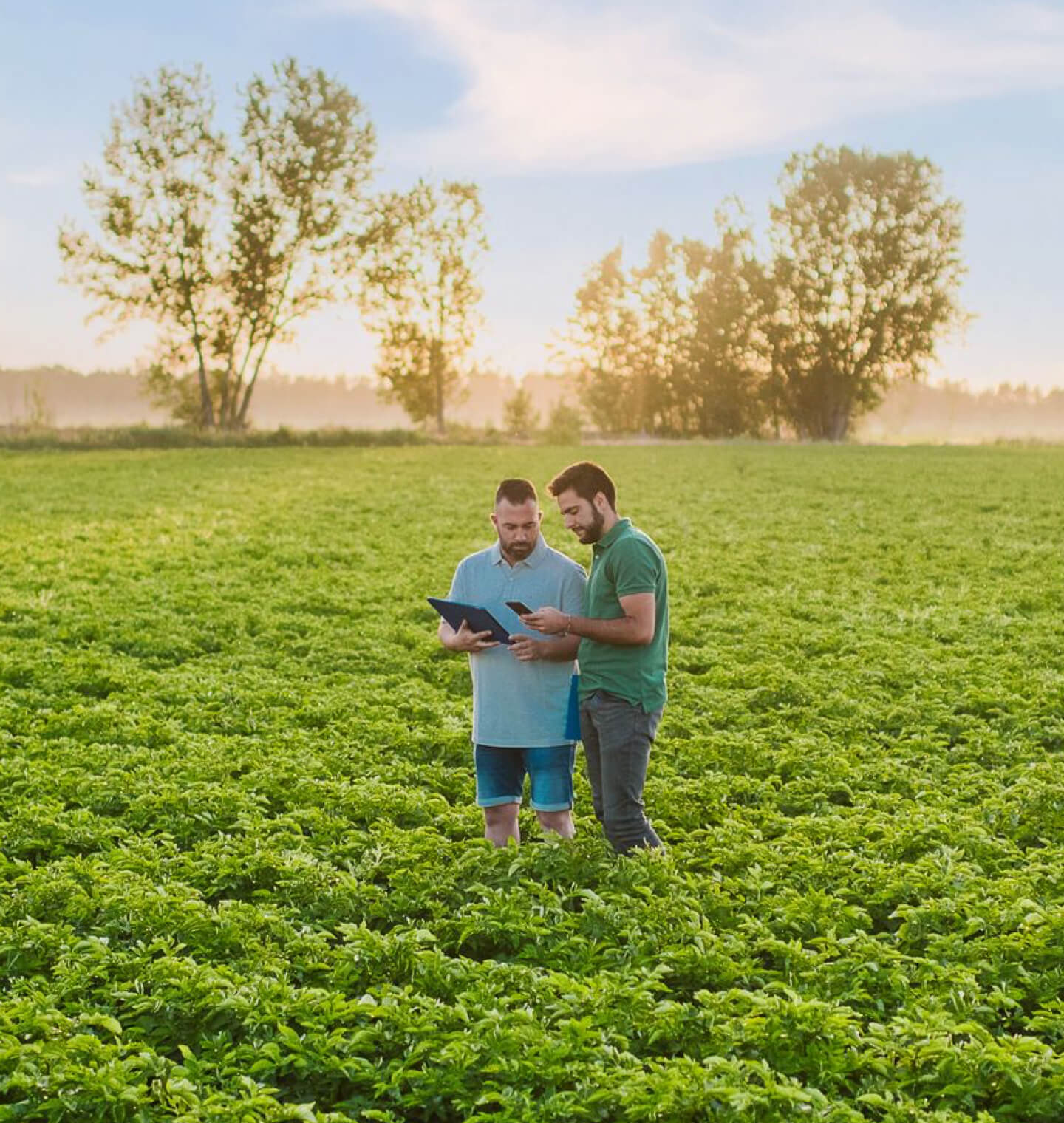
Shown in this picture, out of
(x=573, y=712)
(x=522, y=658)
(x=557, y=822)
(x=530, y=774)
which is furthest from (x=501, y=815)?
(x=522, y=658)

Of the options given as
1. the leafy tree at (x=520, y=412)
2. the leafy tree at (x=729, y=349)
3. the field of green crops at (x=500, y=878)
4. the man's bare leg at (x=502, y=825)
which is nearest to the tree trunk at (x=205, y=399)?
the leafy tree at (x=520, y=412)

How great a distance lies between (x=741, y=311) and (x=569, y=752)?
8944cm

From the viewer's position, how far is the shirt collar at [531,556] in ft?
24.2

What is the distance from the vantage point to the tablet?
7.04 metres

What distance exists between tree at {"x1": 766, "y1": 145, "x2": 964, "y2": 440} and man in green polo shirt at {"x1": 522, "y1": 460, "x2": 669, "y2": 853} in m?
84.4

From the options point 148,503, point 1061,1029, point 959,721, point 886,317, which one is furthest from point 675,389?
point 1061,1029

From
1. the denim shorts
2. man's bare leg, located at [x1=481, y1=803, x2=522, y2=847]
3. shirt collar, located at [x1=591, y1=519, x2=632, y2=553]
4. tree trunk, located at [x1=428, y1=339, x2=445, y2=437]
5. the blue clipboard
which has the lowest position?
man's bare leg, located at [x1=481, y1=803, x2=522, y2=847]

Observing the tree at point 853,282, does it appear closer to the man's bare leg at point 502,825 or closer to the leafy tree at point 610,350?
the leafy tree at point 610,350

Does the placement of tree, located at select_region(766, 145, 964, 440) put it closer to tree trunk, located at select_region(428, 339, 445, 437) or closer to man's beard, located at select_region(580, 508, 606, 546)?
tree trunk, located at select_region(428, 339, 445, 437)

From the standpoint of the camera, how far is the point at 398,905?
25.1 ft

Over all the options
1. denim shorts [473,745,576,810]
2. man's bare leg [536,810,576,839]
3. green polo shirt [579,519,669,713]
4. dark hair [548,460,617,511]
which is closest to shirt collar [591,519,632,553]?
green polo shirt [579,519,669,713]

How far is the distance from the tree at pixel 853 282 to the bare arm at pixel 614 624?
278 feet

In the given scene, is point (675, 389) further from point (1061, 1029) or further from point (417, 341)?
point (1061, 1029)

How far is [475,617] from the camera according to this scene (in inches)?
279
